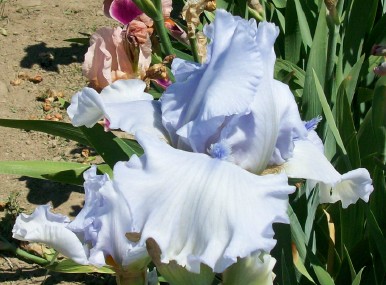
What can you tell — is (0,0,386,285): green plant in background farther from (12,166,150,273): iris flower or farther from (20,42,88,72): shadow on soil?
(20,42,88,72): shadow on soil

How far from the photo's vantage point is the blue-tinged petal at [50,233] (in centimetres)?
90

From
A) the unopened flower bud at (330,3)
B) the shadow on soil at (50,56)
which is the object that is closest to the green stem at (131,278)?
the unopened flower bud at (330,3)

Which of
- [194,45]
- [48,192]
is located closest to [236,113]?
[194,45]

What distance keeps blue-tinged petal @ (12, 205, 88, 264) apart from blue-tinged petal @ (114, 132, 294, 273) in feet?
0.54

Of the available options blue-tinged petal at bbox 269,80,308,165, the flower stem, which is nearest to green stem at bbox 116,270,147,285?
blue-tinged petal at bbox 269,80,308,165

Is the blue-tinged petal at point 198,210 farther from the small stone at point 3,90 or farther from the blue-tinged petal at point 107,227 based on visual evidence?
the small stone at point 3,90

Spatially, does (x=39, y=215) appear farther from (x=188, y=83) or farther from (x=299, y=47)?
(x=299, y=47)

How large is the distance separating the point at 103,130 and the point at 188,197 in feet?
2.13

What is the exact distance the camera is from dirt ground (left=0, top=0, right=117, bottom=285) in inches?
79.7

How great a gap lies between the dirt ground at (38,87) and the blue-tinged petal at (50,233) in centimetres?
100

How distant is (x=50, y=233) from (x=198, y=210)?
0.84ft

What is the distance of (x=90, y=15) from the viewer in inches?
121

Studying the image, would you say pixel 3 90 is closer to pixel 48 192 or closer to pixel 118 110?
pixel 48 192

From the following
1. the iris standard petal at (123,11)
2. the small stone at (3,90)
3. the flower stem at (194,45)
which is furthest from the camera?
the small stone at (3,90)
